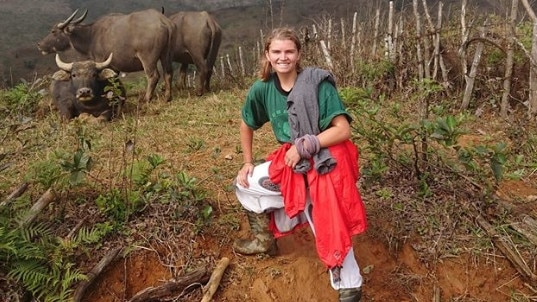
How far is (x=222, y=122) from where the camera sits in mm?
5324

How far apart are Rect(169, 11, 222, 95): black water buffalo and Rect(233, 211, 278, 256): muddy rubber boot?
19.0 feet

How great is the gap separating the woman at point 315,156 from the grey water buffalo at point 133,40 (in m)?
5.26

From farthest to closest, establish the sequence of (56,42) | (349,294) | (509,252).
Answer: (56,42) → (509,252) → (349,294)

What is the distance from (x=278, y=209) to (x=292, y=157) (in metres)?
0.47

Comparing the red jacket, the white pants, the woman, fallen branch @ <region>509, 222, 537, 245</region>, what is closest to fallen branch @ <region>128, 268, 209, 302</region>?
the white pants

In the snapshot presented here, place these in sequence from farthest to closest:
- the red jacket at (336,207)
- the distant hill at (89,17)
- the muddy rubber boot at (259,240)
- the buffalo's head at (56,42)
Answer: the distant hill at (89,17) < the buffalo's head at (56,42) < the muddy rubber boot at (259,240) < the red jacket at (336,207)

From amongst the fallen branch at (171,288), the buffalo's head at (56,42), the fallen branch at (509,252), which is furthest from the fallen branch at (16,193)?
the buffalo's head at (56,42)

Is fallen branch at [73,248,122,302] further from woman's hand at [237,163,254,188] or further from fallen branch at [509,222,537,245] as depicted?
fallen branch at [509,222,537,245]

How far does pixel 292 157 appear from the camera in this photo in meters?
2.11

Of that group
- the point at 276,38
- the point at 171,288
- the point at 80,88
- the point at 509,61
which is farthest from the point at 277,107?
the point at 80,88

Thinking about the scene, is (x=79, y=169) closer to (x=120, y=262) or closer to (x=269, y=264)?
(x=120, y=262)

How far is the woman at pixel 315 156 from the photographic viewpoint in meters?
2.08

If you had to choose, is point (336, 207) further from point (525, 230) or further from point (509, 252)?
point (525, 230)

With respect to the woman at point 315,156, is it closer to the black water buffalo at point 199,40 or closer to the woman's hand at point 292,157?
the woman's hand at point 292,157
